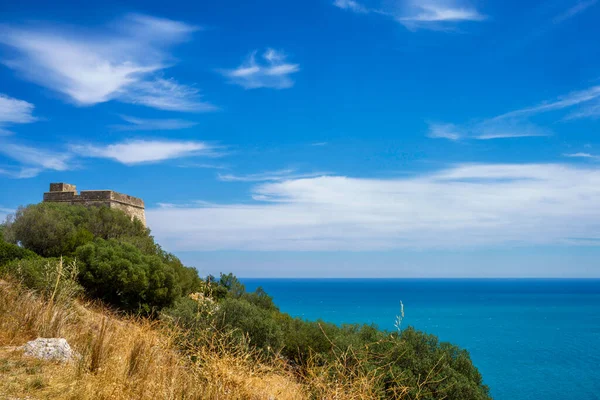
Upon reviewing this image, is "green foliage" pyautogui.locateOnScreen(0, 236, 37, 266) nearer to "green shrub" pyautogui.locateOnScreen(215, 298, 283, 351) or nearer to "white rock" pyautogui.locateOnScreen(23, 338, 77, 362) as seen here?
"green shrub" pyautogui.locateOnScreen(215, 298, 283, 351)

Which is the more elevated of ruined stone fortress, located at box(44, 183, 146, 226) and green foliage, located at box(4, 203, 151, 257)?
ruined stone fortress, located at box(44, 183, 146, 226)

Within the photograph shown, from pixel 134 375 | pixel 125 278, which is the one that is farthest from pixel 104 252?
pixel 134 375

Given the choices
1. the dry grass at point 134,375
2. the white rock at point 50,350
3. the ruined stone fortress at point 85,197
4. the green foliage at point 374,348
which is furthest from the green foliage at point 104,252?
the dry grass at point 134,375

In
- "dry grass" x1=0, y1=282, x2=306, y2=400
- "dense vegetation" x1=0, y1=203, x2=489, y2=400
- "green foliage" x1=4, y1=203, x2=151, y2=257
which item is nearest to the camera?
"dry grass" x1=0, y1=282, x2=306, y2=400

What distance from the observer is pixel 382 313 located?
9069 centimetres

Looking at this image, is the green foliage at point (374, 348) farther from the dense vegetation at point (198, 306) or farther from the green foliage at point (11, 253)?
the green foliage at point (11, 253)

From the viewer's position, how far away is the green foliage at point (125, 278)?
1759 centimetres

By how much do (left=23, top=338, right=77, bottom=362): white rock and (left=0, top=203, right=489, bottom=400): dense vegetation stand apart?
1.61 m

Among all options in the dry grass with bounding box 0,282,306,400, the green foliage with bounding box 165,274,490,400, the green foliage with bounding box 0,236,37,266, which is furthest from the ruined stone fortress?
the dry grass with bounding box 0,282,306,400

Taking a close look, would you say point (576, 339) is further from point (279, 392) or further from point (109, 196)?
point (279, 392)

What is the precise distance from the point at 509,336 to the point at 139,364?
218ft

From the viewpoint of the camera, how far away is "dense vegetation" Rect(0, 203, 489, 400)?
945 centimetres

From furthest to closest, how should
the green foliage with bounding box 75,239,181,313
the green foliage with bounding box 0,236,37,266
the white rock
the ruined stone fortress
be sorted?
1. the ruined stone fortress
2. the green foliage with bounding box 75,239,181,313
3. the green foliage with bounding box 0,236,37,266
4. the white rock

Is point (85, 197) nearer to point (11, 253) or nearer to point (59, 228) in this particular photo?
point (59, 228)
